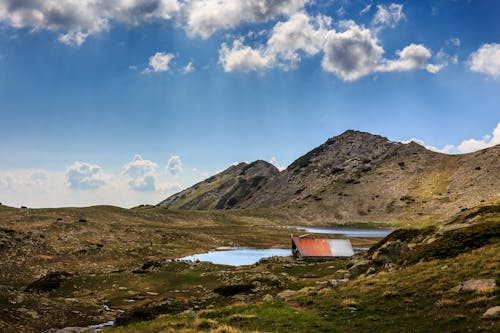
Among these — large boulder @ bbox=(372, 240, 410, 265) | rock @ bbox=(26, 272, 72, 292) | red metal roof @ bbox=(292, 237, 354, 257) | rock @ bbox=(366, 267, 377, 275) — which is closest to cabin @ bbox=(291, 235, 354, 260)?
red metal roof @ bbox=(292, 237, 354, 257)

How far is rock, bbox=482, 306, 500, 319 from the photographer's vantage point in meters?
19.9

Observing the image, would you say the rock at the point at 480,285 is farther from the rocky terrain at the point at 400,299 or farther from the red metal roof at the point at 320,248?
the red metal roof at the point at 320,248

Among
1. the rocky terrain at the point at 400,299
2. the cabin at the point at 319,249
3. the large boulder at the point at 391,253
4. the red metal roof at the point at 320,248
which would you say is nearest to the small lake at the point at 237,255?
the cabin at the point at 319,249

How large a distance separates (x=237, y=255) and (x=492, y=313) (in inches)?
3614

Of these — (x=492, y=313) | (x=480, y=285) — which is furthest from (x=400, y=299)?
(x=492, y=313)

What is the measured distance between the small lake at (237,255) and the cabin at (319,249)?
1417 cm

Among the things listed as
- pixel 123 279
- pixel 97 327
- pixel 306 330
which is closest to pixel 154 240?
pixel 123 279

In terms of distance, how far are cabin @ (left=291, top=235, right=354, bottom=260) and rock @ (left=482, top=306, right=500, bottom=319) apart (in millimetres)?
62145

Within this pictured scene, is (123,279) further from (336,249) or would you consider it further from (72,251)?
(336,249)

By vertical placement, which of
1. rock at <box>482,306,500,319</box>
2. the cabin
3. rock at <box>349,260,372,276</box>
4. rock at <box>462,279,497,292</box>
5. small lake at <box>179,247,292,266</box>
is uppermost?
rock at <box>462,279,497,292</box>

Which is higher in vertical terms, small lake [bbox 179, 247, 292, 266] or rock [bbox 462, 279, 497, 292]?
rock [bbox 462, 279, 497, 292]

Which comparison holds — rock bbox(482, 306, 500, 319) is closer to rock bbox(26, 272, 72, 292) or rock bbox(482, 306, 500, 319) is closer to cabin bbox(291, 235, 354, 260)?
rock bbox(26, 272, 72, 292)

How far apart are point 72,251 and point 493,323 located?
288ft

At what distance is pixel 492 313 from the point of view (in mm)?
20172
